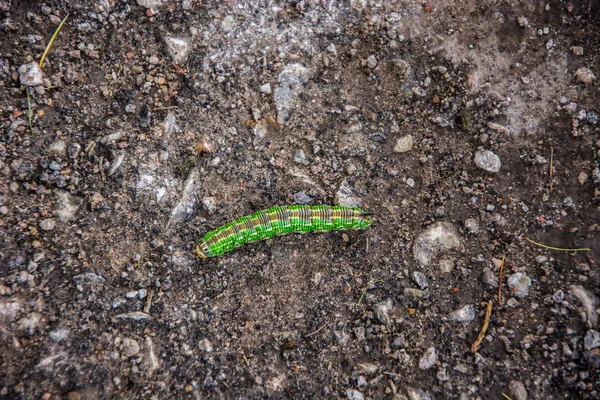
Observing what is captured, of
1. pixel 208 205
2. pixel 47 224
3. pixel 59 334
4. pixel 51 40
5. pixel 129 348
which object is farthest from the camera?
pixel 208 205

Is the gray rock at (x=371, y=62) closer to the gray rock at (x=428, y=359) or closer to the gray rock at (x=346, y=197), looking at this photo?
the gray rock at (x=346, y=197)

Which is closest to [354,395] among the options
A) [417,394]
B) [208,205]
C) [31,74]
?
[417,394]

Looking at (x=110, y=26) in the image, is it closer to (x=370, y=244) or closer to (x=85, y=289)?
(x=85, y=289)

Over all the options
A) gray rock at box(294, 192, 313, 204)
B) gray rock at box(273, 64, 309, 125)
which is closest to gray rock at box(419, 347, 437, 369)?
gray rock at box(294, 192, 313, 204)

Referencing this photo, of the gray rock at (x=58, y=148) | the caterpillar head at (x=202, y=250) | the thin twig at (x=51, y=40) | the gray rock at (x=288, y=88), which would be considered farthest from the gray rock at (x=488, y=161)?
the thin twig at (x=51, y=40)

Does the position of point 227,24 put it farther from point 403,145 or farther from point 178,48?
point 403,145

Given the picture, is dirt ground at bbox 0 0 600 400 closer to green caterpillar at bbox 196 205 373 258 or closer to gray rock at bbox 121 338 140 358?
gray rock at bbox 121 338 140 358

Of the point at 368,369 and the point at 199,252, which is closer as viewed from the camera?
the point at 368,369
